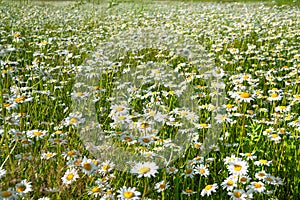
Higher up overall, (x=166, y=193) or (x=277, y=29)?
(x=277, y=29)

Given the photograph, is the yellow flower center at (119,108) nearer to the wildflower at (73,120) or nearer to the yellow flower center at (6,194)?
the wildflower at (73,120)

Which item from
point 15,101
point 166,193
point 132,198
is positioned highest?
point 15,101

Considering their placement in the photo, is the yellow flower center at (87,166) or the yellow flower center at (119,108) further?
the yellow flower center at (119,108)

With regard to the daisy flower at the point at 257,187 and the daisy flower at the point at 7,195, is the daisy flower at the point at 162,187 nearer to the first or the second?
the daisy flower at the point at 257,187

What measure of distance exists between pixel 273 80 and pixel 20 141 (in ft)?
9.47

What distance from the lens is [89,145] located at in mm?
2191

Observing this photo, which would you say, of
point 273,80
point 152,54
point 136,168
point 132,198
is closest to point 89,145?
point 136,168

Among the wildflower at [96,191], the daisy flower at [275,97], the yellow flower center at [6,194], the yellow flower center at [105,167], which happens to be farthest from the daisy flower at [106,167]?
the daisy flower at [275,97]

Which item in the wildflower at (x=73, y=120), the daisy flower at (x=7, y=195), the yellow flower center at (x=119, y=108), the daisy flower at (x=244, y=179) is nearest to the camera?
the daisy flower at (x=7, y=195)

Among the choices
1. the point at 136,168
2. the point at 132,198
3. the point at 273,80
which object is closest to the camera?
the point at 132,198

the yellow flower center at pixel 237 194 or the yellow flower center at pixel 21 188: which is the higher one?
the yellow flower center at pixel 21 188

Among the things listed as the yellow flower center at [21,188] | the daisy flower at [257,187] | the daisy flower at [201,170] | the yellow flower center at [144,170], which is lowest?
the daisy flower at [201,170]

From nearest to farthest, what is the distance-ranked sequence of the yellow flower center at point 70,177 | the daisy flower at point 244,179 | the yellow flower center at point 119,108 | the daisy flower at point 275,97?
1. the yellow flower center at point 70,177
2. the daisy flower at point 244,179
3. the yellow flower center at point 119,108
4. the daisy flower at point 275,97

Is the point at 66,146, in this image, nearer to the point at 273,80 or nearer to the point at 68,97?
the point at 68,97
